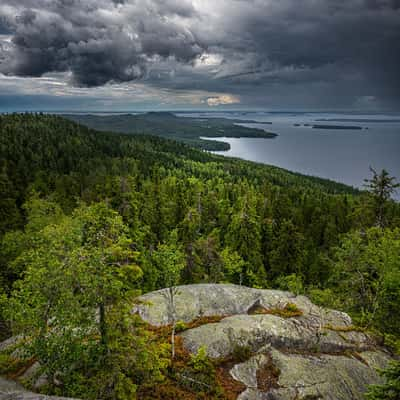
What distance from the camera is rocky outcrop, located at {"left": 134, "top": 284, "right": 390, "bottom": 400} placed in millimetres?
12656

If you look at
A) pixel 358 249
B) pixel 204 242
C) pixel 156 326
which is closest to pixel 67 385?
pixel 156 326

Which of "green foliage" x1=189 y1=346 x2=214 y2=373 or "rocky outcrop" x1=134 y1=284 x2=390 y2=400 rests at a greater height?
"green foliage" x1=189 y1=346 x2=214 y2=373

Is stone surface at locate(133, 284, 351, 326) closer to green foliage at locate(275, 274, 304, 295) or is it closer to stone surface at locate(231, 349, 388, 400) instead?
green foliage at locate(275, 274, 304, 295)

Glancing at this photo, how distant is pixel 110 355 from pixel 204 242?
977 inches

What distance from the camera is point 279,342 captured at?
15.0 m

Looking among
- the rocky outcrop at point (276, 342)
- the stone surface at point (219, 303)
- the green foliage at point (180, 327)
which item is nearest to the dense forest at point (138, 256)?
the rocky outcrop at point (276, 342)

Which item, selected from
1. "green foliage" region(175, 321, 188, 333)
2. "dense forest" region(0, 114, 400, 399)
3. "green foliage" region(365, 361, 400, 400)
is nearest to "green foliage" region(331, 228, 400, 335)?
"dense forest" region(0, 114, 400, 399)

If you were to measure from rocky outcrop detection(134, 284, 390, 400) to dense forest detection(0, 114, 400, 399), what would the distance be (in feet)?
6.21

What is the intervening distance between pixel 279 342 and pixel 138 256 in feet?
38.1

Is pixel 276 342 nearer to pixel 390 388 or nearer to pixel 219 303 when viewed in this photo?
pixel 219 303

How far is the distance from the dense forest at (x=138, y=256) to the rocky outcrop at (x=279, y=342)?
6.21ft

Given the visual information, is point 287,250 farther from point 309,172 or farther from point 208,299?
point 309,172

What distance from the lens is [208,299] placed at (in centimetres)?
1886

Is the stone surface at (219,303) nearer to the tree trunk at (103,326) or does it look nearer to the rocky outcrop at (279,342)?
the rocky outcrop at (279,342)
